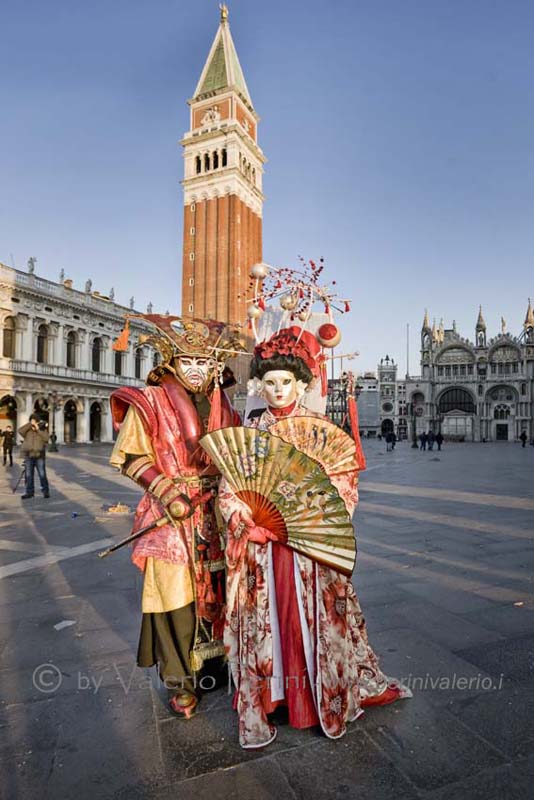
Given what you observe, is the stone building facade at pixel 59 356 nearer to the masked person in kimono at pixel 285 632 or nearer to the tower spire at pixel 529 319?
the masked person in kimono at pixel 285 632

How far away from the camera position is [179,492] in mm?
2275

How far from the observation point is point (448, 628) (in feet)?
10.5

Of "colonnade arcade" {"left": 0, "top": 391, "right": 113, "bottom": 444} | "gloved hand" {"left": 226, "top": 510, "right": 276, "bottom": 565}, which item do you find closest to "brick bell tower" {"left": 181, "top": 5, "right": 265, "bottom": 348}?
"colonnade arcade" {"left": 0, "top": 391, "right": 113, "bottom": 444}

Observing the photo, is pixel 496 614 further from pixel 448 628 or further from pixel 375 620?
pixel 375 620

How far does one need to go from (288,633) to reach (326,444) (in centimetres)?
93

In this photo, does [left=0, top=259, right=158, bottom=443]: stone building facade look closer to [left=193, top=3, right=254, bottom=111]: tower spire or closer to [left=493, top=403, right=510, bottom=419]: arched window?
[left=193, top=3, right=254, bottom=111]: tower spire

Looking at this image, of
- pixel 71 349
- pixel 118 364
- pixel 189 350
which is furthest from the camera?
pixel 118 364

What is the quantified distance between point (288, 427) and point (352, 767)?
1.47 m

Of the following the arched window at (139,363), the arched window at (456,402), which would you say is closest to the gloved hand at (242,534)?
the arched window at (139,363)

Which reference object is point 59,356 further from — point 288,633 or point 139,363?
point 288,633

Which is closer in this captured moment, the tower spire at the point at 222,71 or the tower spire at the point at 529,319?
the tower spire at the point at 222,71

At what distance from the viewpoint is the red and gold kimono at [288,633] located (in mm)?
2113

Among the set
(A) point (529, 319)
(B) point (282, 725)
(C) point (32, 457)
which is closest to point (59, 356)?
(C) point (32, 457)

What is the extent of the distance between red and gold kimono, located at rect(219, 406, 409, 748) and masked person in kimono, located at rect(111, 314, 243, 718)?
290 millimetres
